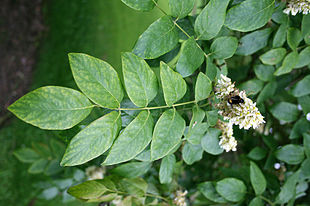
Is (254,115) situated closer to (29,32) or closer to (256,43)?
(256,43)

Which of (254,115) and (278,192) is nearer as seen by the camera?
(254,115)

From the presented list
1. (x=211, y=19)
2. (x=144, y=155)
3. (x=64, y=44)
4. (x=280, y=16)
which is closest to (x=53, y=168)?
(x=144, y=155)

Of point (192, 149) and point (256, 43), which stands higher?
point (256, 43)

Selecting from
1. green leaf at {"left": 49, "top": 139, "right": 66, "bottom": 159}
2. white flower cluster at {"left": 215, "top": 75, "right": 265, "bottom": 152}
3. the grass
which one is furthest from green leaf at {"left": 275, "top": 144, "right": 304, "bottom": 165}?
the grass

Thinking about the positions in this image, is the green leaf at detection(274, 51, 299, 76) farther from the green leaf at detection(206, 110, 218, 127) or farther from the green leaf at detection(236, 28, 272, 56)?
the green leaf at detection(206, 110, 218, 127)

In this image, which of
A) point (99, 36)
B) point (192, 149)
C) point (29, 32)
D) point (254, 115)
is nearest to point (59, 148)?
point (192, 149)

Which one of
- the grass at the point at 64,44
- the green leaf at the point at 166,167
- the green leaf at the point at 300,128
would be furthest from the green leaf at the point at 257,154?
the grass at the point at 64,44

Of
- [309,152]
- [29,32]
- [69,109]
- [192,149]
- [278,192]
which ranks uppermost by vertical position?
[29,32]

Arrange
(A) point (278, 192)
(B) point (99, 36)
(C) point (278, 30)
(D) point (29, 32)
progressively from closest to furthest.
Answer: (C) point (278, 30) < (A) point (278, 192) < (B) point (99, 36) < (D) point (29, 32)
